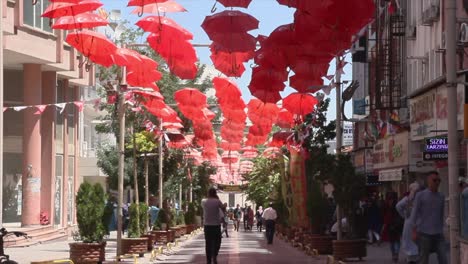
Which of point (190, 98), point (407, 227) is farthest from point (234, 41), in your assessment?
point (190, 98)

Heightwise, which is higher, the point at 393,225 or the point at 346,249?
the point at 393,225

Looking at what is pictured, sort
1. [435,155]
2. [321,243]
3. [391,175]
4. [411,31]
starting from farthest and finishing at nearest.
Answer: [391,175], [411,31], [321,243], [435,155]

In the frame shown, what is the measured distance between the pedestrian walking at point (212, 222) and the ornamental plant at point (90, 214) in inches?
122

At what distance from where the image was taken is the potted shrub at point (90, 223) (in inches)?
1011

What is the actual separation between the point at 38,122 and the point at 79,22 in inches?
1191

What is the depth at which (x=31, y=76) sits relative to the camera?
47.9 m

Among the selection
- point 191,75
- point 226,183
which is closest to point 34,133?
point 191,75

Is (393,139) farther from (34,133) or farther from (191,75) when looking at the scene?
(191,75)

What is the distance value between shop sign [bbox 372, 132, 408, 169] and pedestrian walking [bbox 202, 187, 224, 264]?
915 inches

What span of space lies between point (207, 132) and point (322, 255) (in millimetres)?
14961

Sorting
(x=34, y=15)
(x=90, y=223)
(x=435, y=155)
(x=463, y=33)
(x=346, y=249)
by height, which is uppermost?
(x=34, y=15)

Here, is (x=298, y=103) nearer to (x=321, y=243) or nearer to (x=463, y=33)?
(x=321, y=243)

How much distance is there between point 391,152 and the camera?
5078 cm

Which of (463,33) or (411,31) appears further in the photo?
(411,31)
